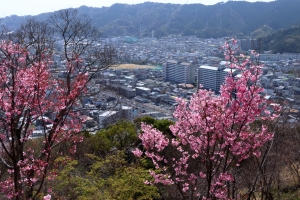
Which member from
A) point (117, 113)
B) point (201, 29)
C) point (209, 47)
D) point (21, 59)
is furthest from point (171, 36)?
point (21, 59)

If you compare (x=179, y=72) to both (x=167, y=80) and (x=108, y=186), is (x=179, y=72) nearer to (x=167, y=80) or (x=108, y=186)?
(x=167, y=80)

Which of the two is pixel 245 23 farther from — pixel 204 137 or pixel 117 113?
pixel 204 137

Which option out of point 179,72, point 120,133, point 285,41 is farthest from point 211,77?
point 120,133

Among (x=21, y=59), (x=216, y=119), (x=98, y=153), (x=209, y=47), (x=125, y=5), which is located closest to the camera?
(x=216, y=119)

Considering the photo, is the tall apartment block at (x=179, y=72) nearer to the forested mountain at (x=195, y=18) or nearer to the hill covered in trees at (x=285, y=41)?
the hill covered in trees at (x=285, y=41)

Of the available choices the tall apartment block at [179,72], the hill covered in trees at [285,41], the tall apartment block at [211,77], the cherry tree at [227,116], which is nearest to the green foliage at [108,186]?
the cherry tree at [227,116]
